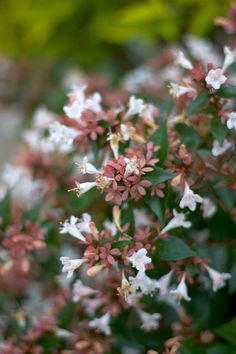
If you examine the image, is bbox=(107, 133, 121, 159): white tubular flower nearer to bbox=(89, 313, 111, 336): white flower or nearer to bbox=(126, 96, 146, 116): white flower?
bbox=(126, 96, 146, 116): white flower

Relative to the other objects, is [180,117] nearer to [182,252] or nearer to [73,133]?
[73,133]

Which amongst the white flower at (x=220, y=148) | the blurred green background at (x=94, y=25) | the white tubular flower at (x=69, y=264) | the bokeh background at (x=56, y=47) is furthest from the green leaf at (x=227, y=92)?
the bokeh background at (x=56, y=47)

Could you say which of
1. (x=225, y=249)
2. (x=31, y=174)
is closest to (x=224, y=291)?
(x=225, y=249)

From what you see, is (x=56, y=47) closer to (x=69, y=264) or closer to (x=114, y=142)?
(x=114, y=142)

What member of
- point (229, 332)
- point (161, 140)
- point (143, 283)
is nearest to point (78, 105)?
point (161, 140)

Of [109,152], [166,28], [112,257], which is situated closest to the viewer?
[112,257]

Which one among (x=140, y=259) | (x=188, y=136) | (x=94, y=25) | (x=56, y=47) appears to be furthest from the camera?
(x=56, y=47)
